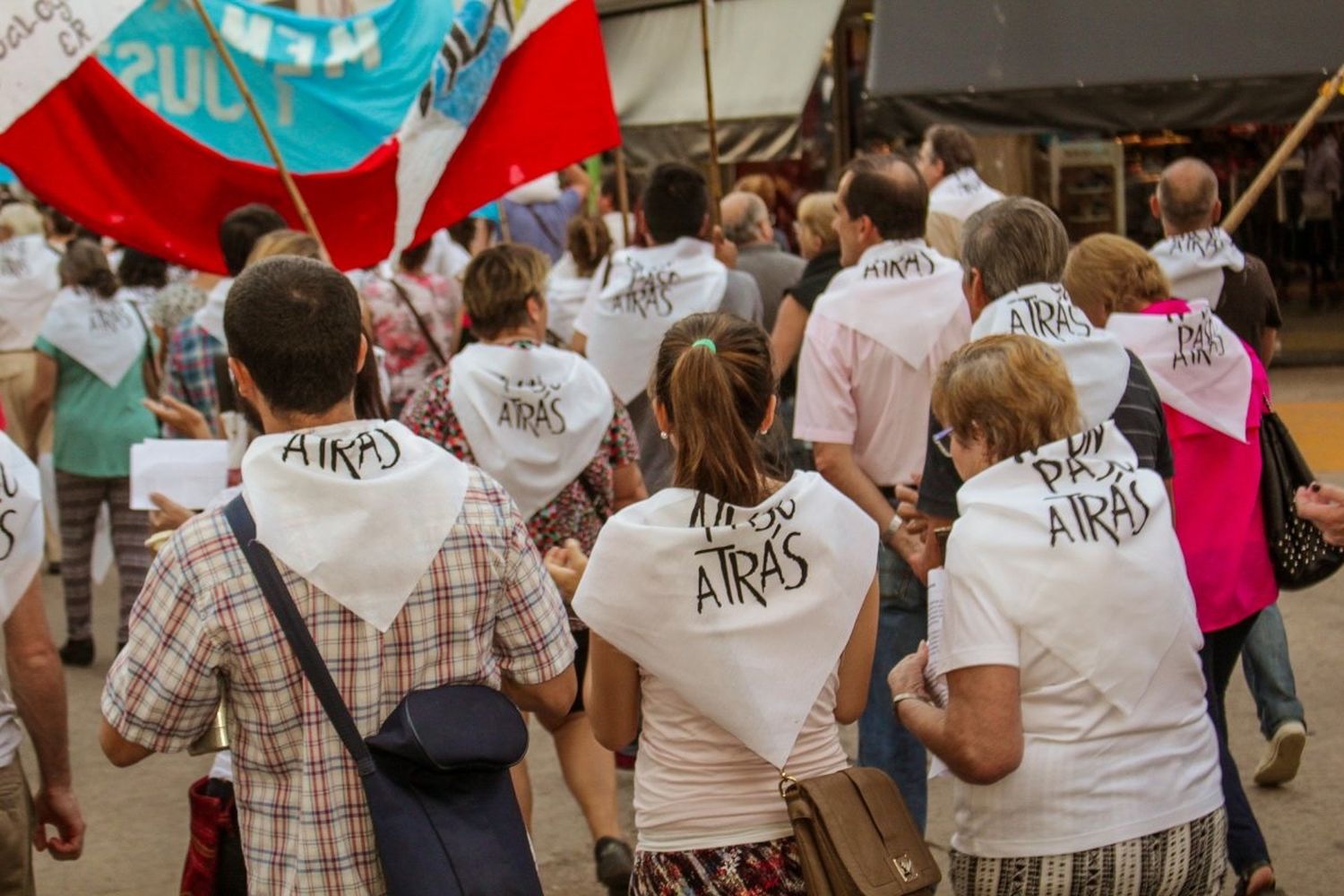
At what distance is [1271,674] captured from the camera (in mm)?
5715

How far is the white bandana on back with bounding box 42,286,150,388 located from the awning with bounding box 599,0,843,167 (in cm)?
Answer: 583

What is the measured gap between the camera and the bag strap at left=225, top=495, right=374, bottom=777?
2865mm

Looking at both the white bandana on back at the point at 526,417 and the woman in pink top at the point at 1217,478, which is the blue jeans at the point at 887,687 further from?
the white bandana on back at the point at 526,417

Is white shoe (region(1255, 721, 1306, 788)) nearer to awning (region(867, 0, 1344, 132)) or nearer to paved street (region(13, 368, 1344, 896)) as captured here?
paved street (region(13, 368, 1344, 896))

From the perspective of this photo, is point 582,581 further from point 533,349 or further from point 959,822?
point 533,349

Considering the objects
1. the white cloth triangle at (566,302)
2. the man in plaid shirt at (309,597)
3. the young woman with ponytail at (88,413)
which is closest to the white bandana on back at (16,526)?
the man in plaid shirt at (309,597)

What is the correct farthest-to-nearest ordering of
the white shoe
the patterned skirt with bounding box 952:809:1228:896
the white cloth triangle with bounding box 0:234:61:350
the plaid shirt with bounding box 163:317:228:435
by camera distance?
1. the white cloth triangle with bounding box 0:234:61:350
2. the plaid shirt with bounding box 163:317:228:435
3. the white shoe
4. the patterned skirt with bounding box 952:809:1228:896

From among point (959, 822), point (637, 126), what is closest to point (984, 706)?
point (959, 822)

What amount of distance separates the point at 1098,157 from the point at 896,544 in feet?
35.0

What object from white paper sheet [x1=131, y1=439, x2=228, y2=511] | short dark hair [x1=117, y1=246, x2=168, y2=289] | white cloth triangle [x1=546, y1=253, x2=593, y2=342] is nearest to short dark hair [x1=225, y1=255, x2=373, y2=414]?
white paper sheet [x1=131, y1=439, x2=228, y2=511]

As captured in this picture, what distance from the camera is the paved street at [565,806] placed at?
213 inches

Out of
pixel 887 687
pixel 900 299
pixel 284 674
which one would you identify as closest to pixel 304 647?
pixel 284 674

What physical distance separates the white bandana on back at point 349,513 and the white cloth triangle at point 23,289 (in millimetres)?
7565

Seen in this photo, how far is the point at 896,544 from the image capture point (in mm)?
4980
